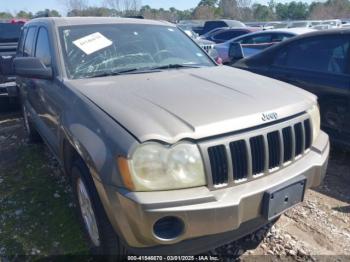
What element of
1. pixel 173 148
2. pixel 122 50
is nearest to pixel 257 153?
pixel 173 148

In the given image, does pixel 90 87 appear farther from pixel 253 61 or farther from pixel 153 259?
pixel 253 61

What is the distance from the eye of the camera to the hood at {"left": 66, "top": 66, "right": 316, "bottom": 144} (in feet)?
6.91

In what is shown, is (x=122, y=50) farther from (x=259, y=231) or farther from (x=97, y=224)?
(x=259, y=231)

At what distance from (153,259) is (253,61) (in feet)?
11.4

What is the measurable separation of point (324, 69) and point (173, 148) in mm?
2925

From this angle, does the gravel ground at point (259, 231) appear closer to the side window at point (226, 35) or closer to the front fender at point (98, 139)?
the front fender at point (98, 139)

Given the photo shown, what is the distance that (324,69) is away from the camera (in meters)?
4.23

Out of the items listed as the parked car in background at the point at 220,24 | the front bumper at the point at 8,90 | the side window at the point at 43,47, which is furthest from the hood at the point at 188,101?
the parked car in background at the point at 220,24

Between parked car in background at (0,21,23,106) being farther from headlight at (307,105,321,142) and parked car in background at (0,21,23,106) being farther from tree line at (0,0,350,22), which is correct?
tree line at (0,0,350,22)

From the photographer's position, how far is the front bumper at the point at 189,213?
76.8 inches

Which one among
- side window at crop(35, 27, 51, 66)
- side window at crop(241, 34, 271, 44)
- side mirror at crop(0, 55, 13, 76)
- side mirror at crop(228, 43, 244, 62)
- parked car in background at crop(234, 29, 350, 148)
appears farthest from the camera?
side window at crop(241, 34, 271, 44)

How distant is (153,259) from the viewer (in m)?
2.53

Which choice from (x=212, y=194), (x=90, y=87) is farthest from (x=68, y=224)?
(x=212, y=194)

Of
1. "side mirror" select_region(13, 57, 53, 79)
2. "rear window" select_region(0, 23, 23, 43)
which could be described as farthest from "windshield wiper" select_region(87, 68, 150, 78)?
"rear window" select_region(0, 23, 23, 43)
